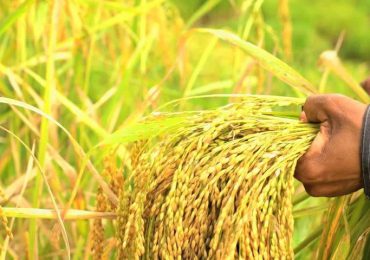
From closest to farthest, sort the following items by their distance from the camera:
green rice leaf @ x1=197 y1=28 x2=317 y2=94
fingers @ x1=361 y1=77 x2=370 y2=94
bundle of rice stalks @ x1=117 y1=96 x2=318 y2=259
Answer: bundle of rice stalks @ x1=117 y1=96 x2=318 y2=259 < green rice leaf @ x1=197 y1=28 x2=317 y2=94 < fingers @ x1=361 y1=77 x2=370 y2=94

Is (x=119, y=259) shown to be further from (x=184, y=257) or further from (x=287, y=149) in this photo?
(x=287, y=149)

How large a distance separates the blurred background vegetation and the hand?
6.5 inches

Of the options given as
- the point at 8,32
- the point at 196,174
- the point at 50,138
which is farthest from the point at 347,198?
the point at 8,32

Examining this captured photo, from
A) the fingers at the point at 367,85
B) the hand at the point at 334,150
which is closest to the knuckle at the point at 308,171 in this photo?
the hand at the point at 334,150

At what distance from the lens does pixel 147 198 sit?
5.23 feet

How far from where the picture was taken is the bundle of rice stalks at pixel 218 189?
1484mm

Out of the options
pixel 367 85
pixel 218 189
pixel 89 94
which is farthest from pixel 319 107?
pixel 89 94

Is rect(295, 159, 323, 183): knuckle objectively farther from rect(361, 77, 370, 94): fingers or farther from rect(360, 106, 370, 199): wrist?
rect(361, 77, 370, 94): fingers

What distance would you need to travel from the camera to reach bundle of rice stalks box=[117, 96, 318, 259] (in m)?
1.48

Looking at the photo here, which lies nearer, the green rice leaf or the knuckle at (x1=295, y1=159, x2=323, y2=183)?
the knuckle at (x1=295, y1=159, x2=323, y2=183)

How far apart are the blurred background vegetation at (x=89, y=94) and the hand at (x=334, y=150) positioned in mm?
166

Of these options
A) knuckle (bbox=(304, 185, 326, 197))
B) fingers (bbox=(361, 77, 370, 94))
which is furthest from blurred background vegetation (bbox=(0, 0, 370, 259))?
knuckle (bbox=(304, 185, 326, 197))

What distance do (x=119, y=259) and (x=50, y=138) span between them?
0.77m

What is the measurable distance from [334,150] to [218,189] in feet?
0.61
